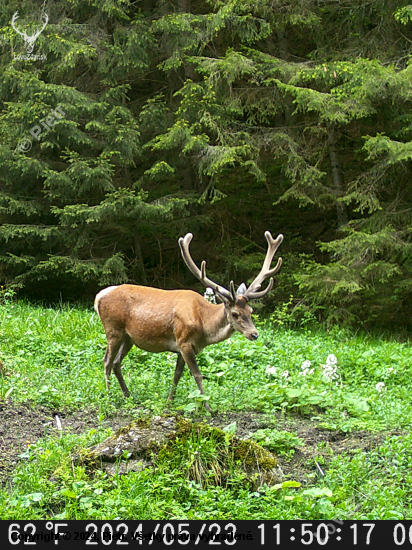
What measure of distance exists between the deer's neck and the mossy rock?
1137mm

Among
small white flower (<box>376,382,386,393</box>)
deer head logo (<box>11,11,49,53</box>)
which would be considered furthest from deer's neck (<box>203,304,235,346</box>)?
deer head logo (<box>11,11,49,53</box>)

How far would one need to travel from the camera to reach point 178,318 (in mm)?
6043

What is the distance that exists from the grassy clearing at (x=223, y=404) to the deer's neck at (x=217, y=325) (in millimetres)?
567

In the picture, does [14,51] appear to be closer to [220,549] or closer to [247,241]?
[247,241]

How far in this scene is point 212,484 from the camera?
457 cm

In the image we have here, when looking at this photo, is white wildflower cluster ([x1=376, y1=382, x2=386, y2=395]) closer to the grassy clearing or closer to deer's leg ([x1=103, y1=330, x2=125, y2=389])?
the grassy clearing

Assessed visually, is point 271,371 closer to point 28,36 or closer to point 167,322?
point 167,322

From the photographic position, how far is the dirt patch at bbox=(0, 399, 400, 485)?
4.99m

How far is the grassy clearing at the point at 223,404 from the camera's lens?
424 centimetres

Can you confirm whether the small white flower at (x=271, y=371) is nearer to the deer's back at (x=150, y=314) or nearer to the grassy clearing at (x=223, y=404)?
the grassy clearing at (x=223, y=404)

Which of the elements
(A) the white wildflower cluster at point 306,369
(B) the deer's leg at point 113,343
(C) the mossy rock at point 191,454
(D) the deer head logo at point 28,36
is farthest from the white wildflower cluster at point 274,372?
(D) the deer head logo at point 28,36

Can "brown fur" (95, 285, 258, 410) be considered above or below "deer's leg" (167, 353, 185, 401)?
above

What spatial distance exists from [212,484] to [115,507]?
73 cm

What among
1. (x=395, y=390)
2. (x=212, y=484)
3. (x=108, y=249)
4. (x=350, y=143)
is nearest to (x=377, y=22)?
(x=350, y=143)
